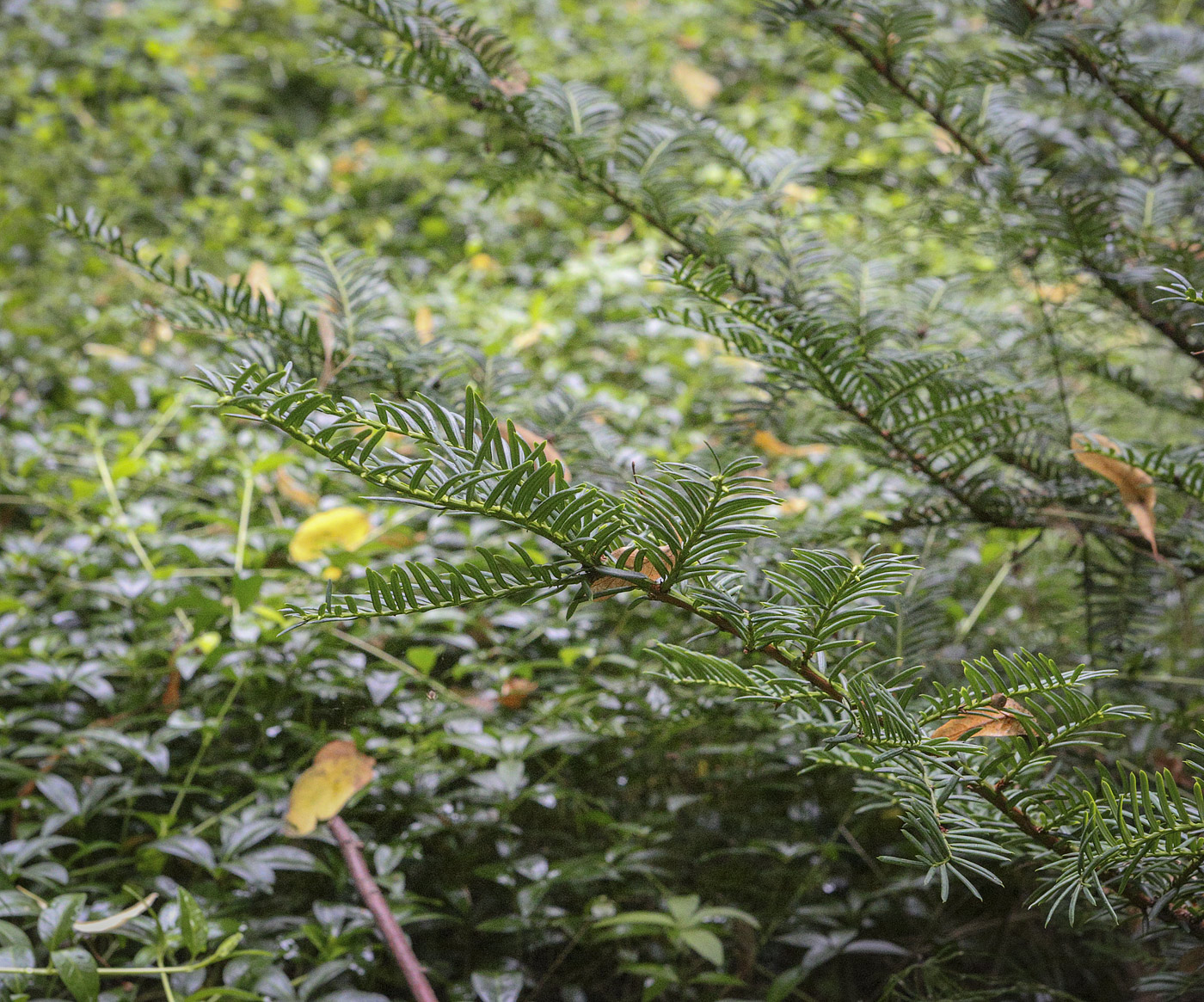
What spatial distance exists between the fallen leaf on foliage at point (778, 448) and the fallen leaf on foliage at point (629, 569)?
0.48 metres

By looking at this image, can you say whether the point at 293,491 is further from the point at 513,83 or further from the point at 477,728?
the point at 513,83

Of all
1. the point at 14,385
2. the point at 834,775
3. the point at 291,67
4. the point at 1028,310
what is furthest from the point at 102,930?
the point at 291,67

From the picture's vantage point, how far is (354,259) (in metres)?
0.83

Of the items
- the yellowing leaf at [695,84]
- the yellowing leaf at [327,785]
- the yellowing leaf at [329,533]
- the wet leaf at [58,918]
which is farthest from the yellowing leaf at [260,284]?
the yellowing leaf at [695,84]

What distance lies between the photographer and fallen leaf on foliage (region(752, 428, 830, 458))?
1.05m

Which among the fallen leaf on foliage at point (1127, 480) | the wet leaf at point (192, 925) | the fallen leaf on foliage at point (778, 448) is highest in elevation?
the fallen leaf on foliage at point (1127, 480)

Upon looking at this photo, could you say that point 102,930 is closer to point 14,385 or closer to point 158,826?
point 158,826

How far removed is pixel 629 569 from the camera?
1.40ft

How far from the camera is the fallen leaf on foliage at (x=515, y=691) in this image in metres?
0.98

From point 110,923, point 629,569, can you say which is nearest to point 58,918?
point 110,923

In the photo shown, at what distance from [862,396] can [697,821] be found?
0.47 m

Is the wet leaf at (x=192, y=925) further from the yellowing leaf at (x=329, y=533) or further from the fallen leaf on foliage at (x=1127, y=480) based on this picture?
the fallen leaf on foliage at (x=1127, y=480)

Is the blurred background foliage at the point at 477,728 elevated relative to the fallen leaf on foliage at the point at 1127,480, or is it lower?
lower

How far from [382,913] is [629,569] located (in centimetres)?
48
